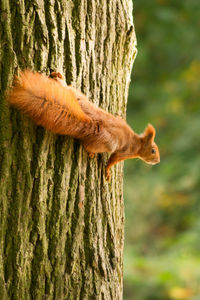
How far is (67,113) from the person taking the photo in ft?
6.05

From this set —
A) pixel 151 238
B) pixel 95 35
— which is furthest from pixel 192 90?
pixel 95 35

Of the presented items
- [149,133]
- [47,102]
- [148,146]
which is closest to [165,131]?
[148,146]

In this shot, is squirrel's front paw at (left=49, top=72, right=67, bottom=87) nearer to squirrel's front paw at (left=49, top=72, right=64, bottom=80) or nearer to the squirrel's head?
squirrel's front paw at (left=49, top=72, right=64, bottom=80)

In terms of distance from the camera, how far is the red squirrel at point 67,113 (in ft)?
5.65

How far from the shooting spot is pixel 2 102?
1779 mm

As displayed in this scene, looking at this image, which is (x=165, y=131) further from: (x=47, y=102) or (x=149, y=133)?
(x=47, y=102)

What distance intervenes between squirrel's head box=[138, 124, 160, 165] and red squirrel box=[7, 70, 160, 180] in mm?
265

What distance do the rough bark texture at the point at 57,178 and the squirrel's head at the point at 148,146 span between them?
0.43m

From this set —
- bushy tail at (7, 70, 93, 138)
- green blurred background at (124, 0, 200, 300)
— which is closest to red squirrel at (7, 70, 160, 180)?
bushy tail at (7, 70, 93, 138)

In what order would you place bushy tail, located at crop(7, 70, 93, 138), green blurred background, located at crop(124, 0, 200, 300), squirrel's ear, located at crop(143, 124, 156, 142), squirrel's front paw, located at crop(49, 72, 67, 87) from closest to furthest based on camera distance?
bushy tail, located at crop(7, 70, 93, 138)
squirrel's front paw, located at crop(49, 72, 67, 87)
squirrel's ear, located at crop(143, 124, 156, 142)
green blurred background, located at crop(124, 0, 200, 300)

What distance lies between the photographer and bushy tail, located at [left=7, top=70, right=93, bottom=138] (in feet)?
5.61

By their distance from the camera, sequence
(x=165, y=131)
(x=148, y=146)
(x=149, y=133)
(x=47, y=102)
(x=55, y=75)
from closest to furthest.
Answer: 1. (x=47, y=102)
2. (x=55, y=75)
3. (x=149, y=133)
4. (x=148, y=146)
5. (x=165, y=131)

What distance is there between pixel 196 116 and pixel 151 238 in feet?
10.2

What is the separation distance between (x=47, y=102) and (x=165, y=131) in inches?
313
